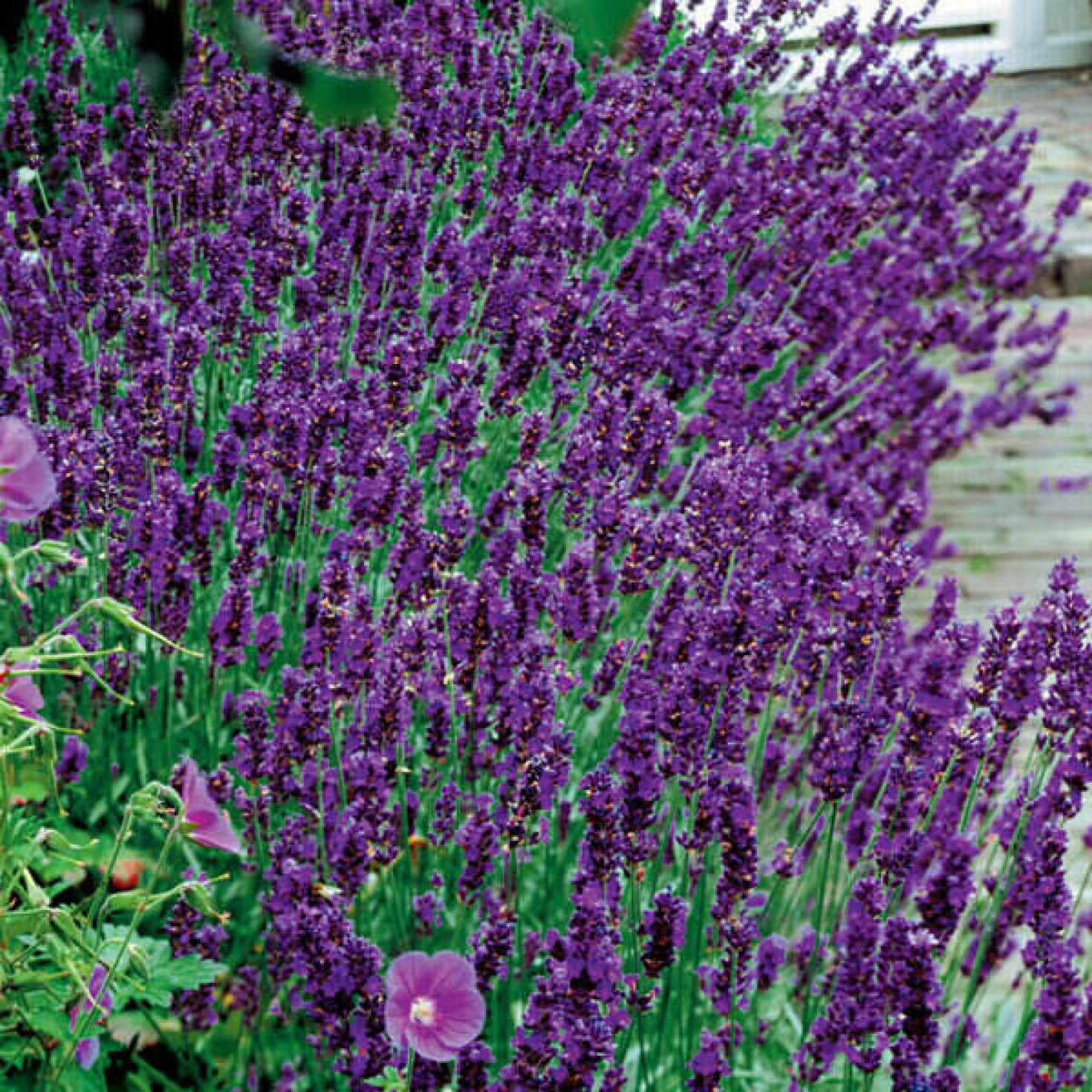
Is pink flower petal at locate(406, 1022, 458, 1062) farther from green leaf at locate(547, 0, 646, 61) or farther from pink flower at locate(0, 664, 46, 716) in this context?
green leaf at locate(547, 0, 646, 61)

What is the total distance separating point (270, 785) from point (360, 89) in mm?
883

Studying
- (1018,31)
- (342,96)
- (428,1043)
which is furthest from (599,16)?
(1018,31)

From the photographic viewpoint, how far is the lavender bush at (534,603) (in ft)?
5.33

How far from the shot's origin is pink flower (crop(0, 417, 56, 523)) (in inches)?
45.6

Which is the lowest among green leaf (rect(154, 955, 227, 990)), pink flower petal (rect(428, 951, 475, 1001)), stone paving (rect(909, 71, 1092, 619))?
stone paving (rect(909, 71, 1092, 619))

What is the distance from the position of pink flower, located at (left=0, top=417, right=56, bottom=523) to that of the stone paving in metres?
2.01

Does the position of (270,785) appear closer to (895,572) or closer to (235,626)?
(235,626)

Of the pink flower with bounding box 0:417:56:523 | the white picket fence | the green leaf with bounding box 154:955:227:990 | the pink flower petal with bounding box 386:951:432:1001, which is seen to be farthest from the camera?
the white picket fence

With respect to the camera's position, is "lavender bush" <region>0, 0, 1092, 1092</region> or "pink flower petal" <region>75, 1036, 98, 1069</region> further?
"lavender bush" <region>0, 0, 1092, 1092</region>

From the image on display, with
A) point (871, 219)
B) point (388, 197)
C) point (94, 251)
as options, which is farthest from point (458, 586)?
point (871, 219)

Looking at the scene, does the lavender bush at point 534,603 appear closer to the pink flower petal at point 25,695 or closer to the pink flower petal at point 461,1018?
the pink flower petal at point 461,1018

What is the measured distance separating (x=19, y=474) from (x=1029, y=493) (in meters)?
3.52

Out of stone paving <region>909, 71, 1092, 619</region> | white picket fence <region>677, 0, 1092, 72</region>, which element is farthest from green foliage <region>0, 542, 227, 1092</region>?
white picket fence <region>677, 0, 1092, 72</region>

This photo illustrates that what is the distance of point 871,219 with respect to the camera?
13.1 feet
